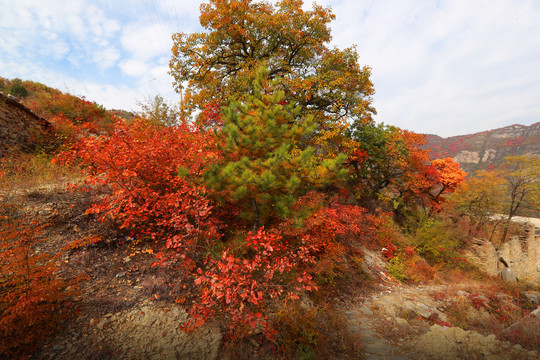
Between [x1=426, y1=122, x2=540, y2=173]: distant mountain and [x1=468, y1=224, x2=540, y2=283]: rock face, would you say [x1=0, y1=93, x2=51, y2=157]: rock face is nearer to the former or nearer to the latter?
[x1=468, y1=224, x2=540, y2=283]: rock face

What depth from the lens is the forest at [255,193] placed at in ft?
13.8

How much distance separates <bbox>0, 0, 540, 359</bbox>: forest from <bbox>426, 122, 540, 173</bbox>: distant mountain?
143 ft

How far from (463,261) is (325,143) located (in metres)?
13.4

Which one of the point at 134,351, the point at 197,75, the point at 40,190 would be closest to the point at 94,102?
the point at 197,75

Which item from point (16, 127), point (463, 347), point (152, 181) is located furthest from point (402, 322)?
point (16, 127)

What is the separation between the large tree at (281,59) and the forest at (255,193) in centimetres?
8

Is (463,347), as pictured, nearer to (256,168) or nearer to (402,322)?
(402,322)

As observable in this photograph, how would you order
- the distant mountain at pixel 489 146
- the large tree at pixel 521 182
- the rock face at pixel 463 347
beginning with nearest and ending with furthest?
the rock face at pixel 463 347 → the large tree at pixel 521 182 → the distant mountain at pixel 489 146

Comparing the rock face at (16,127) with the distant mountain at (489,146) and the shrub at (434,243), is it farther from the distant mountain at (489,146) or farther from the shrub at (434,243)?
the distant mountain at (489,146)

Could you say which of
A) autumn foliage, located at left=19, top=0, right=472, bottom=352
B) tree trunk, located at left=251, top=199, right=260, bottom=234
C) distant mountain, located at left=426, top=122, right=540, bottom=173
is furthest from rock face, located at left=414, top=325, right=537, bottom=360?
distant mountain, located at left=426, top=122, right=540, bottom=173

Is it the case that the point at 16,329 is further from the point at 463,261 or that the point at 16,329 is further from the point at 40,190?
the point at 463,261

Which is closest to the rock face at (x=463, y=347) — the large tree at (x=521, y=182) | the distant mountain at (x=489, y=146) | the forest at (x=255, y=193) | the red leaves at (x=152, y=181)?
the forest at (x=255, y=193)

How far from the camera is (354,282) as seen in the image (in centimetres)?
840

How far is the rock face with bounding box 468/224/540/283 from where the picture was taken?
1536cm
